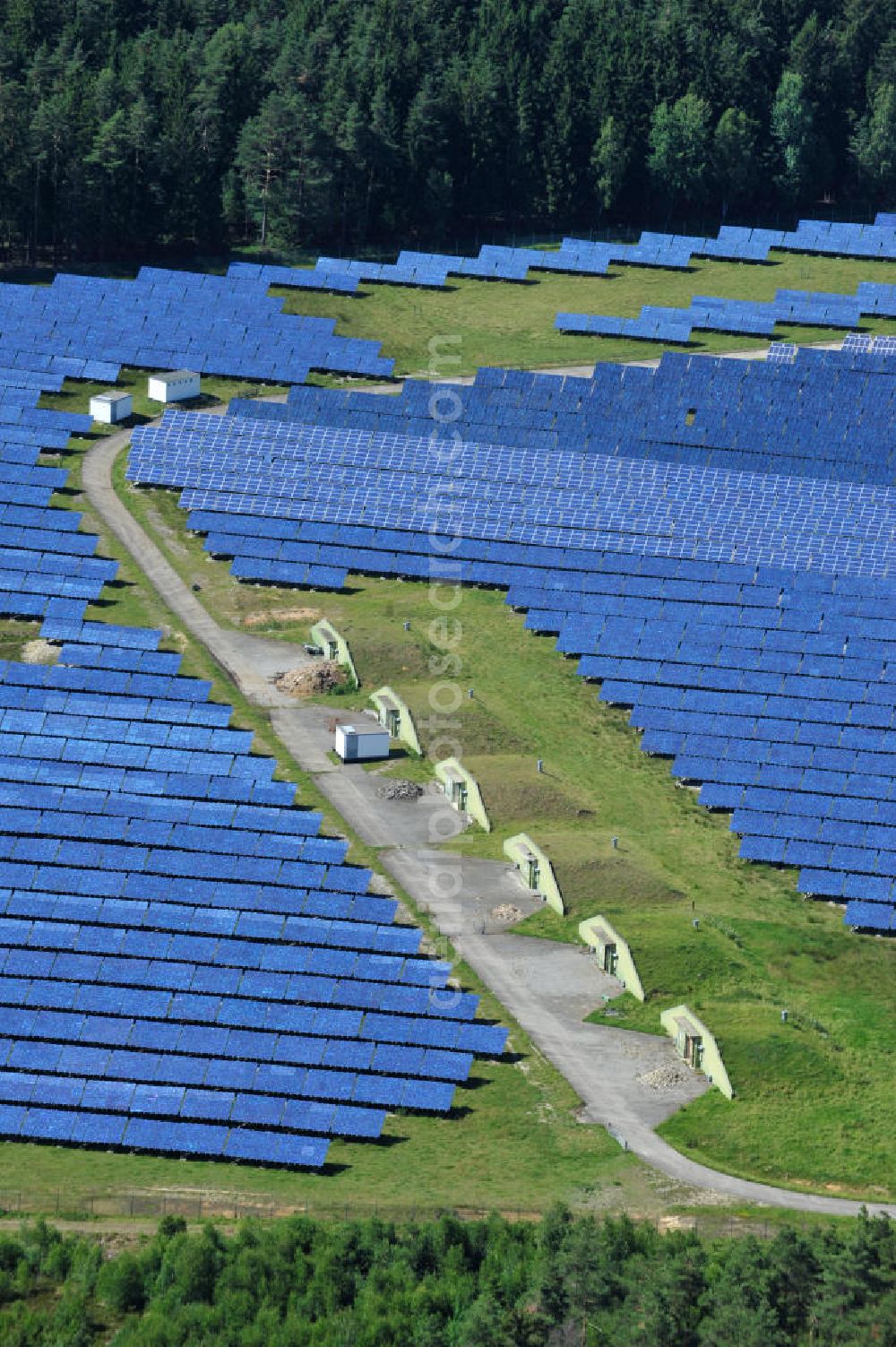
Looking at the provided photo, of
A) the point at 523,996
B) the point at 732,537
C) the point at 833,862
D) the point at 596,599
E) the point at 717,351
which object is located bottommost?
the point at 523,996

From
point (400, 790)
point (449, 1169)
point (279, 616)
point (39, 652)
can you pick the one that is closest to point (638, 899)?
point (400, 790)

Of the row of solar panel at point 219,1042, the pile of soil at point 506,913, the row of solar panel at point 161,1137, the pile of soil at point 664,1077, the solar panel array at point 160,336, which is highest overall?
the solar panel array at point 160,336

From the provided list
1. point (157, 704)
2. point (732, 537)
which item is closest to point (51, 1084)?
point (157, 704)

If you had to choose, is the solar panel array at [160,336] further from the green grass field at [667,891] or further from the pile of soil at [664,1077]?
the pile of soil at [664,1077]

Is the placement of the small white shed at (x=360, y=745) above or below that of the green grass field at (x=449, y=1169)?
above

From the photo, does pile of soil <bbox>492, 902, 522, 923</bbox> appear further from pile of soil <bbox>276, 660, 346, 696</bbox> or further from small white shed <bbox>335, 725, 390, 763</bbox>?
pile of soil <bbox>276, 660, 346, 696</bbox>

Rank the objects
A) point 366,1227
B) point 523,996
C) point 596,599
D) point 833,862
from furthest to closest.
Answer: point 596,599 < point 833,862 < point 523,996 < point 366,1227

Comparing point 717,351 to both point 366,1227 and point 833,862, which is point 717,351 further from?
point 366,1227

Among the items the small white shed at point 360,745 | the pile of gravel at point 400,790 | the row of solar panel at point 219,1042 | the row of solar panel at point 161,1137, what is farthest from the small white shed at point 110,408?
the row of solar panel at point 161,1137
